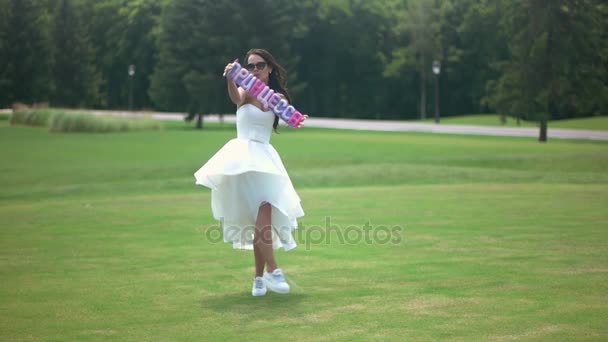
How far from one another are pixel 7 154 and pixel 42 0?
4111 cm

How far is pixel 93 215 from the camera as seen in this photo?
575 inches

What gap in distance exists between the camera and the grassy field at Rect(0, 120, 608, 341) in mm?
6609

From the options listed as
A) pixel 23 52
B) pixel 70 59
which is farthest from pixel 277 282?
pixel 70 59

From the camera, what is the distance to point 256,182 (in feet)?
26.1

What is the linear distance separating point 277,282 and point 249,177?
0.97 m

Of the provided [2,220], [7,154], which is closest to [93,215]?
[2,220]

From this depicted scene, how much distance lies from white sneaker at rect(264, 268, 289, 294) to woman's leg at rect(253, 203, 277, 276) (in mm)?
64

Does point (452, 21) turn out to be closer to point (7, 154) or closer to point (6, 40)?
point (6, 40)

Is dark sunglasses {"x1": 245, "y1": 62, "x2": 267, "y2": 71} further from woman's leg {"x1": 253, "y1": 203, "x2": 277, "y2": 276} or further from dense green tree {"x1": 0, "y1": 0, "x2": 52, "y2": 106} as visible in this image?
dense green tree {"x1": 0, "y1": 0, "x2": 52, "y2": 106}

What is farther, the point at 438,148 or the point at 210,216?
the point at 438,148

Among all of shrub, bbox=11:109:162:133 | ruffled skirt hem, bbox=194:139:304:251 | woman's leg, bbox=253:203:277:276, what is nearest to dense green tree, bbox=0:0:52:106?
shrub, bbox=11:109:162:133

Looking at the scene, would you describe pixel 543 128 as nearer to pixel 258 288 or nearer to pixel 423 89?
pixel 423 89

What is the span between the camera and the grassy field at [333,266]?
6609mm

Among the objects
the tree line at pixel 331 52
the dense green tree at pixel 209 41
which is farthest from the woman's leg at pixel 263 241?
the dense green tree at pixel 209 41
